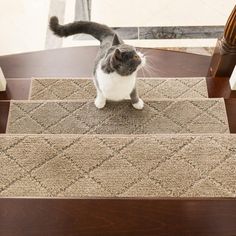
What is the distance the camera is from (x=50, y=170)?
4.80 ft

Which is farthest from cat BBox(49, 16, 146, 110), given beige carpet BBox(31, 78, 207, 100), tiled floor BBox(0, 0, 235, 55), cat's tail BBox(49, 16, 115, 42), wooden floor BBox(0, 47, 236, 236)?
tiled floor BBox(0, 0, 235, 55)

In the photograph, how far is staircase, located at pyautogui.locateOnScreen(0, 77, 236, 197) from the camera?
1.43 meters

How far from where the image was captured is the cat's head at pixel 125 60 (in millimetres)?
1477

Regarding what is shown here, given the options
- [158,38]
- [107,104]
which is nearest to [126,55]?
[107,104]

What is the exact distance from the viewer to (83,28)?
1.90 metres

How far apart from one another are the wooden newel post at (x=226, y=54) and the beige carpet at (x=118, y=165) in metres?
0.53

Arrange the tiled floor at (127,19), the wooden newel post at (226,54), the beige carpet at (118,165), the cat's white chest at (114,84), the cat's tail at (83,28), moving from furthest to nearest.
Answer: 1. the tiled floor at (127,19)
2. the cat's tail at (83,28)
3. the wooden newel post at (226,54)
4. the cat's white chest at (114,84)
5. the beige carpet at (118,165)

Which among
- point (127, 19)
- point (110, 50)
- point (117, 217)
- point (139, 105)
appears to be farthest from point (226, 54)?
point (117, 217)

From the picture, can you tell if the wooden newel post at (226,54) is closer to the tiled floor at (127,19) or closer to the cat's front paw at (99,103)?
the tiled floor at (127,19)

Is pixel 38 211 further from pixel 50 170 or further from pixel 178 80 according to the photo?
pixel 178 80

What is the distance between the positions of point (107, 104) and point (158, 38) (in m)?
1.00

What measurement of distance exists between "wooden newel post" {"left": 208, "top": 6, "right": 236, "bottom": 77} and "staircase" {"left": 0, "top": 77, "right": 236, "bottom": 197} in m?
0.26

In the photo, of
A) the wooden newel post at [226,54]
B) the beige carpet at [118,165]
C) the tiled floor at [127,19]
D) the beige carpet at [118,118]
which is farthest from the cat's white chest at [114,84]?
the tiled floor at [127,19]

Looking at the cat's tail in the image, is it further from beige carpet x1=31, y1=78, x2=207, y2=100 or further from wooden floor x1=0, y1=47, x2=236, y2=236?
Result: wooden floor x1=0, y1=47, x2=236, y2=236
